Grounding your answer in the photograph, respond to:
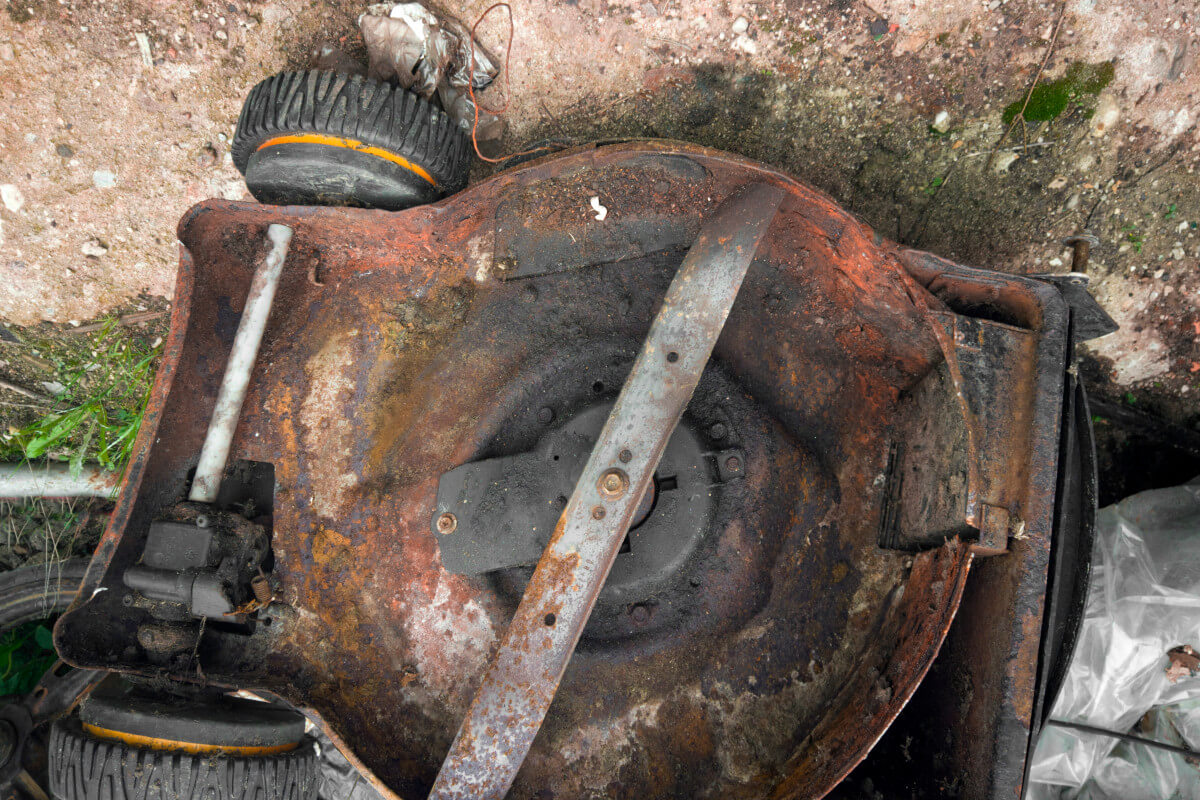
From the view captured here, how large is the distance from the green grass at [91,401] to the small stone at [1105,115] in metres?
3.28

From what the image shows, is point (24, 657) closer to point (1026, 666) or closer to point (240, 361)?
point (240, 361)

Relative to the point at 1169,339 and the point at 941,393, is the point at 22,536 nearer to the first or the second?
the point at 941,393

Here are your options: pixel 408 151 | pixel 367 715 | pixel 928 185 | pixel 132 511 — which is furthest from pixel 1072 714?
pixel 132 511

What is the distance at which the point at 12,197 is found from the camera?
2383 millimetres

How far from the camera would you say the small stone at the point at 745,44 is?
2129 mm

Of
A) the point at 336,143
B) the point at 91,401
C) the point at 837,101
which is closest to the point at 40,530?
the point at 91,401

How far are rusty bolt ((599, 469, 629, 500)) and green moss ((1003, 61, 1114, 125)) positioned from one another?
1676 mm

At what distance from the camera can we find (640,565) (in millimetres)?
1889

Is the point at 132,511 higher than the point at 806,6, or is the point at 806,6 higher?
the point at 806,6

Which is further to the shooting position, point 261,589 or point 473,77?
point 473,77

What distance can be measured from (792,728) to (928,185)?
1.66m

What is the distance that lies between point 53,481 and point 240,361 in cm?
172

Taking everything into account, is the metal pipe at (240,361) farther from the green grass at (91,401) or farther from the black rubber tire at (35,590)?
the black rubber tire at (35,590)

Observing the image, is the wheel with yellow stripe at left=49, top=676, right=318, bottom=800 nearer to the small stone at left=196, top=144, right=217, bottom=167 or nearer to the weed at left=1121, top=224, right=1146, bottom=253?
the small stone at left=196, top=144, right=217, bottom=167
